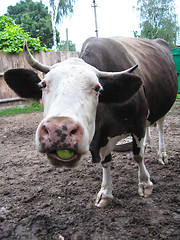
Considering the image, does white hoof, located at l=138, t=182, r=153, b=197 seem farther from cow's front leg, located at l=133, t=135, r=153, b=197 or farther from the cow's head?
the cow's head

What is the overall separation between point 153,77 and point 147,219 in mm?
1795

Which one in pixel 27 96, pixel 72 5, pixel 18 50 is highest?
pixel 72 5

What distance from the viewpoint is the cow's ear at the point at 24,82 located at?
219 cm

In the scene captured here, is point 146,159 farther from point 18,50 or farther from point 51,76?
point 18,50

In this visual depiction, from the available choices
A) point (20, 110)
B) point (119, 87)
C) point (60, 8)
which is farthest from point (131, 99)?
point (60, 8)

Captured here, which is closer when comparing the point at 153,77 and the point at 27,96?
the point at 27,96

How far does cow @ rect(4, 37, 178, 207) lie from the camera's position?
56.2 inches

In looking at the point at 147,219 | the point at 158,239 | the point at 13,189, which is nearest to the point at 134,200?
the point at 147,219

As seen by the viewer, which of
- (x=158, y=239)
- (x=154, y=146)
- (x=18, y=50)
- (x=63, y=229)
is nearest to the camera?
(x=158, y=239)

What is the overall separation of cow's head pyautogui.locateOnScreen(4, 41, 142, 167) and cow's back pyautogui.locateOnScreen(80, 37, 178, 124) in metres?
0.34

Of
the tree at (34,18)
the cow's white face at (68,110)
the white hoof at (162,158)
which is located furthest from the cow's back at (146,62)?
the tree at (34,18)

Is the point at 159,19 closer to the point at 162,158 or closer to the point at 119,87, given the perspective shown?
the point at 162,158

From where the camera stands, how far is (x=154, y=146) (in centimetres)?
427

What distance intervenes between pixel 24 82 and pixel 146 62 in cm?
175
